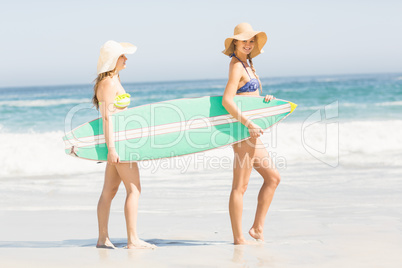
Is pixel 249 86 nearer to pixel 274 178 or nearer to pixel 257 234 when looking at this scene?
pixel 274 178

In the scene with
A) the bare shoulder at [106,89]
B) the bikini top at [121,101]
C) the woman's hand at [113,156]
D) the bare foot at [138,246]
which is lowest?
the bare foot at [138,246]

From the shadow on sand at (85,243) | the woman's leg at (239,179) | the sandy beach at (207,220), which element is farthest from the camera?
the shadow on sand at (85,243)

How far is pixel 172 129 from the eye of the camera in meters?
3.34

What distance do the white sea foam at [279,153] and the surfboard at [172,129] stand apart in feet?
9.44

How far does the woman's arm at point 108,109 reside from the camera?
2.99 metres

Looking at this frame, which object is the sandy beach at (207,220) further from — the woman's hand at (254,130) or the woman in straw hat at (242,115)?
the woman's hand at (254,130)

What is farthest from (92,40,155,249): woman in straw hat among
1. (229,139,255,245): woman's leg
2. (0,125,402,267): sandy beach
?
(229,139,255,245): woman's leg

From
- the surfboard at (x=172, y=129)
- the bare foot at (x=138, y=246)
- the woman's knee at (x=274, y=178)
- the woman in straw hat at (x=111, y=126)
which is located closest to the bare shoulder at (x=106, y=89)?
the woman in straw hat at (x=111, y=126)

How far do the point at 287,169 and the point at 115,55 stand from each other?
379cm

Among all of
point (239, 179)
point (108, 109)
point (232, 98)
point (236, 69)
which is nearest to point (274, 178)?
point (239, 179)

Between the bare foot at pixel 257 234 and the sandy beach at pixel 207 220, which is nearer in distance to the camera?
the sandy beach at pixel 207 220

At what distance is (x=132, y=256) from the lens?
289 centimetres

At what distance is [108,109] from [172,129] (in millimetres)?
532

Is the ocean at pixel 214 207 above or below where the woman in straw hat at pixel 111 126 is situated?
below
